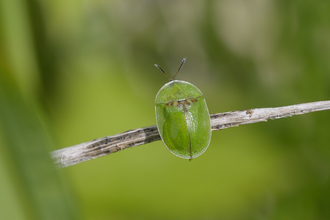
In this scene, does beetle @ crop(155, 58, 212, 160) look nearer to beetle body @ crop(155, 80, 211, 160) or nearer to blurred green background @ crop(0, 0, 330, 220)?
beetle body @ crop(155, 80, 211, 160)

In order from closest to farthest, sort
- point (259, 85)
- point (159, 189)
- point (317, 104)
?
point (317, 104) < point (159, 189) < point (259, 85)

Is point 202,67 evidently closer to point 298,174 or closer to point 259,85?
point 259,85

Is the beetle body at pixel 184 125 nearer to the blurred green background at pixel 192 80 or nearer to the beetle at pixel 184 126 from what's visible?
the beetle at pixel 184 126

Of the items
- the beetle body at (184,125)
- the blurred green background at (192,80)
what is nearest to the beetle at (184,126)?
the beetle body at (184,125)

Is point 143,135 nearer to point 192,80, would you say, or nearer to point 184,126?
point 184,126

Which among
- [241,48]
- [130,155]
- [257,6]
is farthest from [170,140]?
[257,6]

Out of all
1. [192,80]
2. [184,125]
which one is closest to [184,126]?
[184,125]
